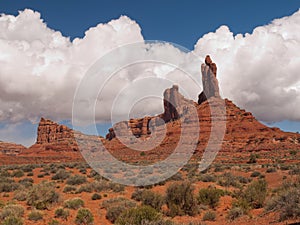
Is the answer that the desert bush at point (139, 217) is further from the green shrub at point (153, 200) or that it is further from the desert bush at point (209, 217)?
the green shrub at point (153, 200)

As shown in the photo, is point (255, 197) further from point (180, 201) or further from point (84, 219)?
point (84, 219)

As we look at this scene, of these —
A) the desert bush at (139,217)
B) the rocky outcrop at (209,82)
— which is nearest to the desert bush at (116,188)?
the desert bush at (139,217)

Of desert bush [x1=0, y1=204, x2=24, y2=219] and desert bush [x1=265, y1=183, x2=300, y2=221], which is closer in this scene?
desert bush [x1=265, y1=183, x2=300, y2=221]

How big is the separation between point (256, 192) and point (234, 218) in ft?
12.4

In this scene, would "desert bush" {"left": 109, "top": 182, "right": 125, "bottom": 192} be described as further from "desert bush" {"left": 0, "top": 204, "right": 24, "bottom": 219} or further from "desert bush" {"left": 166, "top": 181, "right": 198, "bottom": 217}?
"desert bush" {"left": 0, "top": 204, "right": 24, "bottom": 219}

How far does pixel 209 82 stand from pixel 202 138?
33.2m

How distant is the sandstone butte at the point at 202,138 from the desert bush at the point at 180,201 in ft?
123

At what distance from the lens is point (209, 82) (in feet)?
357

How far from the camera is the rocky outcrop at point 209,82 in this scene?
350 ft

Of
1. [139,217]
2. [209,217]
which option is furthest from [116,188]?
[139,217]

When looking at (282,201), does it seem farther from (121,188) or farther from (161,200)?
(121,188)

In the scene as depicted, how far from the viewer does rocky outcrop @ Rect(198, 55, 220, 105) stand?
107m

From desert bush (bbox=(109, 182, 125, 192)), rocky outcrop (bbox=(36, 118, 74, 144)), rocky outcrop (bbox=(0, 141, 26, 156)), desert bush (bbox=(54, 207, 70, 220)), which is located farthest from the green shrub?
rocky outcrop (bbox=(0, 141, 26, 156))

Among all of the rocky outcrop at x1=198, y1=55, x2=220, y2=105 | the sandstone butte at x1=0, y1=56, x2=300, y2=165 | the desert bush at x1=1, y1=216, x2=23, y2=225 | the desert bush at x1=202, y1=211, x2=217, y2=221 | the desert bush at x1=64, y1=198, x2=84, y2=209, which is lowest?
the desert bush at x1=202, y1=211, x2=217, y2=221
